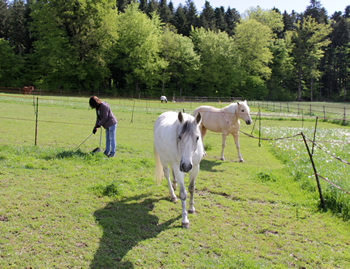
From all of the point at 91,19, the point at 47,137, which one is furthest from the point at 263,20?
the point at 47,137

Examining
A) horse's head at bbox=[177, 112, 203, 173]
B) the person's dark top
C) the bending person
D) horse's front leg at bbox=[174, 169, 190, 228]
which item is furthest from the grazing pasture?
horse's head at bbox=[177, 112, 203, 173]

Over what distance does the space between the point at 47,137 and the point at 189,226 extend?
9442mm

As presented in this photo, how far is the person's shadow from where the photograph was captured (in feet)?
11.9

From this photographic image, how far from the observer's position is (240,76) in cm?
6488

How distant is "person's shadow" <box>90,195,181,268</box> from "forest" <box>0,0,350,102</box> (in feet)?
158

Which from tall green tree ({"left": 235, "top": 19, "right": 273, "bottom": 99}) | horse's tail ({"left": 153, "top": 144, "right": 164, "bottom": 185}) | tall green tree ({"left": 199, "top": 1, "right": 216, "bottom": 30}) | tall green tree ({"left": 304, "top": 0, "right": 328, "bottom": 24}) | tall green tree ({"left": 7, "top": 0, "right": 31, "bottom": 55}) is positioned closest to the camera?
horse's tail ({"left": 153, "top": 144, "right": 164, "bottom": 185})

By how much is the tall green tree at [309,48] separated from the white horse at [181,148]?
76.3 m

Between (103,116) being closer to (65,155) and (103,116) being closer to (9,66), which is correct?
(65,155)

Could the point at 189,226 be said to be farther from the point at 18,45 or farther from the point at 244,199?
the point at 18,45

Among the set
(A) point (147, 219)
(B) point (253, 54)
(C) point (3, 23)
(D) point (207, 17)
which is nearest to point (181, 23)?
(D) point (207, 17)

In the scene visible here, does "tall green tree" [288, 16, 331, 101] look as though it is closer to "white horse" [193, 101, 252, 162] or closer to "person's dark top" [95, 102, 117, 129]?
"white horse" [193, 101, 252, 162]

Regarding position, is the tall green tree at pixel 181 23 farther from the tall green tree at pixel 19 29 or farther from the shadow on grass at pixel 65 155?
the shadow on grass at pixel 65 155

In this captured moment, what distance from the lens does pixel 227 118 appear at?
10.3 metres

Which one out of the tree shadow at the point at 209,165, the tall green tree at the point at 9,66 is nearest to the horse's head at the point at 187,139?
the tree shadow at the point at 209,165
